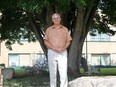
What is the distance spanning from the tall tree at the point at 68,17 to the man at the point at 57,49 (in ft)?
12.3

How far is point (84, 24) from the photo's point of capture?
19.3 metres

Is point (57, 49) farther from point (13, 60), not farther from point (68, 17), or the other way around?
point (13, 60)

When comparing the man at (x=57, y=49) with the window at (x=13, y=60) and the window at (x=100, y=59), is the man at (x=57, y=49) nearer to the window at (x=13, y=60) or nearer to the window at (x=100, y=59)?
the window at (x=13, y=60)

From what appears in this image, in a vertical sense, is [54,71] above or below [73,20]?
below

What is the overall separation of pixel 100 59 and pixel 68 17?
53562 mm

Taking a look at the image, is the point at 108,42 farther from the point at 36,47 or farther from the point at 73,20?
the point at 73,20

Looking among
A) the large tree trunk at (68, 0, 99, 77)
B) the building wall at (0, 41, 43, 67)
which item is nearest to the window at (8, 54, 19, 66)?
the building wall at (0, 41, 43, 67)

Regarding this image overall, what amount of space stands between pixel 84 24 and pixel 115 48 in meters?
55.2

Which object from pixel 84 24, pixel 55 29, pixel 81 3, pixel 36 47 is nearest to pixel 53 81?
pixel 55 29

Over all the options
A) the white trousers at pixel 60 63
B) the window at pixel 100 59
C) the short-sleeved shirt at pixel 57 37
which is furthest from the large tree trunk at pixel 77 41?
the window at pixel 100 59

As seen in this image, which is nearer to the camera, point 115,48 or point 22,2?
A: point 22,2

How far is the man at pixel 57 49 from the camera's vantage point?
10406 millimetres

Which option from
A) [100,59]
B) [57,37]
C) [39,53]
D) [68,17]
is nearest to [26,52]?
[39,53]

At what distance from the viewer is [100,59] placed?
74.0 meters
